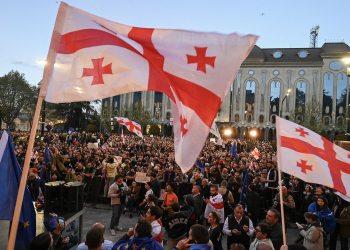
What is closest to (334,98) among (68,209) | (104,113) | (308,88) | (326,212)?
(308,88)

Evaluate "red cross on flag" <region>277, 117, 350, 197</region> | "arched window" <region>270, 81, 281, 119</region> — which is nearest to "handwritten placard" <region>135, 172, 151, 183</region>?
"red cross on flag" <region>277, 117, 350, 197</region>

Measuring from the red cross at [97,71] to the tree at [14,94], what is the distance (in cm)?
5300

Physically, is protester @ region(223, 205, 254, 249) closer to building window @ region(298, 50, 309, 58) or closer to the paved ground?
the paved ground

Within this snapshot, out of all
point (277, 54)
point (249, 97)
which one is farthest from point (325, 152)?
point (277, 54)

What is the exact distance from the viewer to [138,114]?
60.2 metres

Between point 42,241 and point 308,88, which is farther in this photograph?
point 308,88

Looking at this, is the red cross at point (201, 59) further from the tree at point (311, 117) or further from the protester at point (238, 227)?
the tree at point (311, 117)

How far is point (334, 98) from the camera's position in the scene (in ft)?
186

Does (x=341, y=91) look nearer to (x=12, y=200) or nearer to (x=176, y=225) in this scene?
(x=176, y=225)

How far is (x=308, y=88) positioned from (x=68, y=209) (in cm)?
6231

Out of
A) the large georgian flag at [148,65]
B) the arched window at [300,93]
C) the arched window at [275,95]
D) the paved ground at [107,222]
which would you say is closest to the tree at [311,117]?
the arched window at [300,93]

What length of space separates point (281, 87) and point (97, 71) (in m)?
62.0

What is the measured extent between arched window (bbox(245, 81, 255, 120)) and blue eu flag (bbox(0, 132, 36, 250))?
60647 millimetres

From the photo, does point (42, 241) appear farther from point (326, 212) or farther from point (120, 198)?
point (326, 212)
